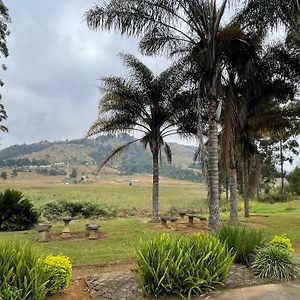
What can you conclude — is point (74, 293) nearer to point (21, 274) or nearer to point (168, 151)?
point (21, 274)

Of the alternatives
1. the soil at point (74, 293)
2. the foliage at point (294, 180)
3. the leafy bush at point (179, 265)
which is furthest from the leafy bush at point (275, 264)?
the foliage at point (294, 180)

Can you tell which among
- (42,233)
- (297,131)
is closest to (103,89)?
(42,233)

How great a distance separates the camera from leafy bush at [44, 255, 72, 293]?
5258 mm

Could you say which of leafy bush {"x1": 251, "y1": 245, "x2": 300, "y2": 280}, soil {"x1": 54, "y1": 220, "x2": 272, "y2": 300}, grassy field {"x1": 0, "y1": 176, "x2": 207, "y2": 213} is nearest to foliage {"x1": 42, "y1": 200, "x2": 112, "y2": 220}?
grassy field {"x1": 0, "y1": 176, "x2": 207, "y2": 213}

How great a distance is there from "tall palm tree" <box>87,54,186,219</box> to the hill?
241ft

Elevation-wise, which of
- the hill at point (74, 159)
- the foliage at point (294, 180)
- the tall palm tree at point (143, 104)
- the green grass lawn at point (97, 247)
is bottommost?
the green grass lawn at point (97, 247)

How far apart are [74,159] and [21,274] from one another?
131599mm

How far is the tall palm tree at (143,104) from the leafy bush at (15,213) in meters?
3.42

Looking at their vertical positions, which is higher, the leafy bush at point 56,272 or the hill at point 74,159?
the hill at point 74,159

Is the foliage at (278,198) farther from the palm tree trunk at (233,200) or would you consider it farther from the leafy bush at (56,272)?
the leafy bush at (56,272)

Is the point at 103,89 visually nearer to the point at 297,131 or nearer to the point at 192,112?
the point at 192,112

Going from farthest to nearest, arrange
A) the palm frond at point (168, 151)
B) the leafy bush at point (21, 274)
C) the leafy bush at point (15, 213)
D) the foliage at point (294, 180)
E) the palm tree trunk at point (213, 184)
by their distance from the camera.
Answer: the foliage at point (294, 180)
the palm frond at point (168, 151)
the leafy bush at point (15, 213)
the palm tree trunk at point (213, 184)
the leafy bush at point (21, 274)

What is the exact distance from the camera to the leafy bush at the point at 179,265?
5.27 metres

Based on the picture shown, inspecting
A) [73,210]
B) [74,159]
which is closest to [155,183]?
[73,210]
